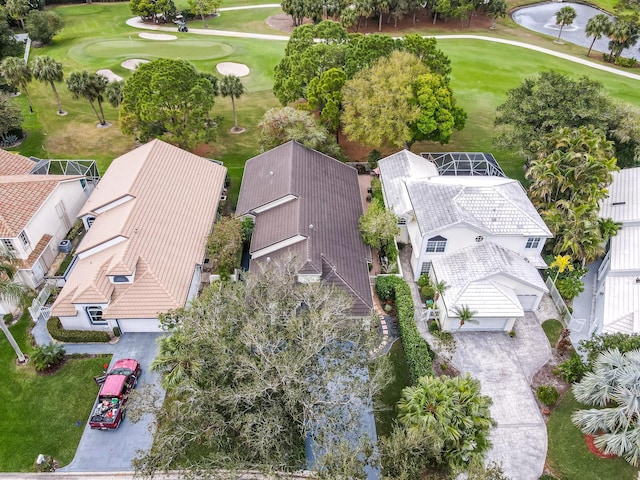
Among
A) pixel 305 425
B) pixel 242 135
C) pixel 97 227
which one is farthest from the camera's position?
pixel 242 135

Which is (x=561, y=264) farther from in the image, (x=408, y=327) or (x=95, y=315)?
(x=95, y=315)

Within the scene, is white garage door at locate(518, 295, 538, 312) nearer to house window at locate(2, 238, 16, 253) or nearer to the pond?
house window at locate(2, 238, 16, 253)

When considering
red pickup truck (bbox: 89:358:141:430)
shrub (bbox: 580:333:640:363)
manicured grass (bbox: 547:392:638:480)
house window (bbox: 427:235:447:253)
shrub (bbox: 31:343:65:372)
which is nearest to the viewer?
manicured grass (bbox: 547:392:638:480)

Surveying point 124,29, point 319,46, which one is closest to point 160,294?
point 319,46

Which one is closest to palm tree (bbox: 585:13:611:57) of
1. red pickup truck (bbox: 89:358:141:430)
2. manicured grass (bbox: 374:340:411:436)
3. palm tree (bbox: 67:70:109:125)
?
manicured grass (bbox: 374:340:411:436)

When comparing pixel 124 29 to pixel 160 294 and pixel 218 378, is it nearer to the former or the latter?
pixel 160 294

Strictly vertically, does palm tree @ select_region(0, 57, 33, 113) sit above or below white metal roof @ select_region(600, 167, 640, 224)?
above
